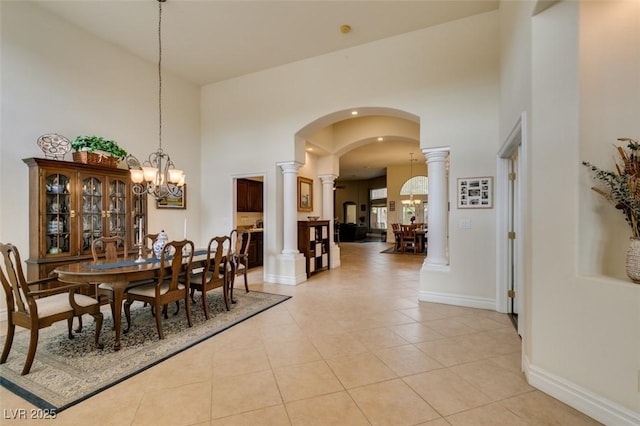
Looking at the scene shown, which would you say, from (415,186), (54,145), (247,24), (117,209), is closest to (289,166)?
(247,24)

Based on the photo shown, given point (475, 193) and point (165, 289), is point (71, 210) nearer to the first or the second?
point (165, 289)

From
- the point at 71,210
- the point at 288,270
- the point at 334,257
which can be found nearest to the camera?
the point at 71,210

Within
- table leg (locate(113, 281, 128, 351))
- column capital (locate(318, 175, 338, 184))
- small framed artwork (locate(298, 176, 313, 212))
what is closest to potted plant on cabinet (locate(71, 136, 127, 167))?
table leg (locate(113, 281, 128, 351))

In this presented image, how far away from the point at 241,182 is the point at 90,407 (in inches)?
221

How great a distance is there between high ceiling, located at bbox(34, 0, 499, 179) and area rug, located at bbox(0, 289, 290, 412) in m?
4.11

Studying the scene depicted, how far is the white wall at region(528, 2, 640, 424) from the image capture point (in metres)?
1.76

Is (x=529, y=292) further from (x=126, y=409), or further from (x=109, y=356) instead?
(x=109, y=356)

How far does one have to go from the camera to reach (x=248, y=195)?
292 inches

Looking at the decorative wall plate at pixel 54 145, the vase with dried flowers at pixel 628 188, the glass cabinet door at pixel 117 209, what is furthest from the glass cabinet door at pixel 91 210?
the vase with dried flowers at pixel 628 188

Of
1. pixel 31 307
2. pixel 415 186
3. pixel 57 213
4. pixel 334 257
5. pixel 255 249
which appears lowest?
pixel 334 257

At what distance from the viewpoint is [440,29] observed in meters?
4.18

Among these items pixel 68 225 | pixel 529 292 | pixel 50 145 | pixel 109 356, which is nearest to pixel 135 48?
pixel 50 145

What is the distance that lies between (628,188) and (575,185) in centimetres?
25

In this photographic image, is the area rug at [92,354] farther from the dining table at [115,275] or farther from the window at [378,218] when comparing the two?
the window at [378,218]
